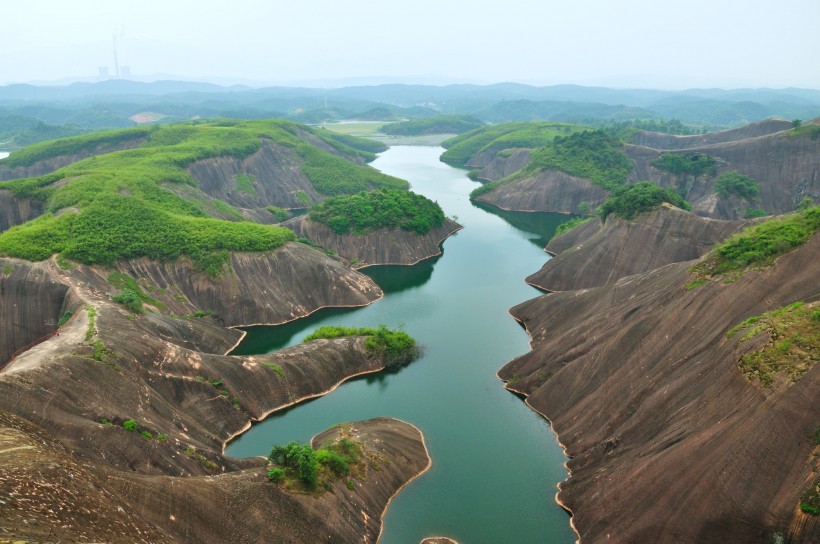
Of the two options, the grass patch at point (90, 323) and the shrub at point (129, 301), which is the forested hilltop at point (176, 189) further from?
the grass patch at point (90, 323)

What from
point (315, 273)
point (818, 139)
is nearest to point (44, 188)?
point (315, 273)

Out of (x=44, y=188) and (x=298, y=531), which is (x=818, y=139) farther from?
(x=44, y=188)

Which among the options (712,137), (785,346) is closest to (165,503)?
(785,346)

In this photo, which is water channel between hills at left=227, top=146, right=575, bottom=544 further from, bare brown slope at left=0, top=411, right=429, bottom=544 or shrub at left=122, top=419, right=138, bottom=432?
shrub at left=122, top=419, right=138, bottom=432

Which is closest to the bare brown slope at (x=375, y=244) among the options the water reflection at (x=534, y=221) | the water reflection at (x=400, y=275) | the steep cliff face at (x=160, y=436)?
the water reflection at (x=400, y=275)

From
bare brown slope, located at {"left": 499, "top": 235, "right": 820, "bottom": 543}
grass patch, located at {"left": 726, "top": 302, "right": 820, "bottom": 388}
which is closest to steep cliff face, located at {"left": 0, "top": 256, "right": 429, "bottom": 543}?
bare brown slope, located at {"left": 499, "top": 235, "right": 820, "bottom": 543}

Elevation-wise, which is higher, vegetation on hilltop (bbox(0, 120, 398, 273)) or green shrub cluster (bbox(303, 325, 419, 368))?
vegetation on hilltop (bbox(0, 120, 398, 273))
